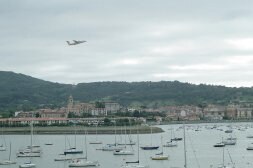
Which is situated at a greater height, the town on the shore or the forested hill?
the forested hill

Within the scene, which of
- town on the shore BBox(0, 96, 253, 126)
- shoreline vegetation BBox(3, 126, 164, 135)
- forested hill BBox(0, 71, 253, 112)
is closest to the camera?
shoreline vegetation BBox(3, 126, 164, 135)

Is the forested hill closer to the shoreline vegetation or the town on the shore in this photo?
the town on the shore

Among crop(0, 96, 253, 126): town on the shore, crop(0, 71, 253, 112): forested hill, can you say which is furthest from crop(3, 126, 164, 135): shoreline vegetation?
crop(0, 71, 253, 112): forested hill

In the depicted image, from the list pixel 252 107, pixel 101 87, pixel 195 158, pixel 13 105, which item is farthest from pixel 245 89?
pixel 195 158

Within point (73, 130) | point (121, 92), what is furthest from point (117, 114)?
point (121, 92)

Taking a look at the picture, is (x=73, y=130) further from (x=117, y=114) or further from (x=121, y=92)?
(x=121, y=92)

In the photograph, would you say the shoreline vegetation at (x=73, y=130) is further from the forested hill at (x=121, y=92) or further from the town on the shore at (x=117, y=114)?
the forested hill at (x=121, y=92)
